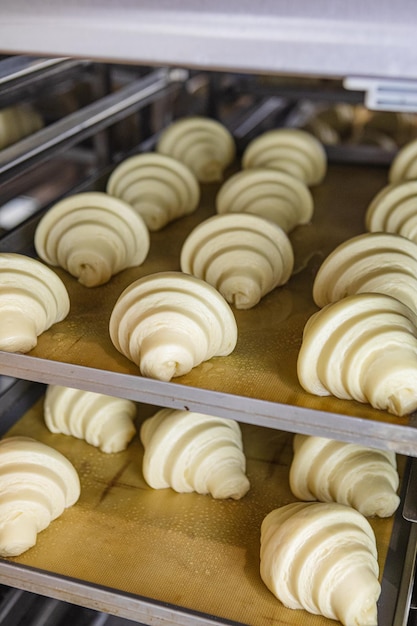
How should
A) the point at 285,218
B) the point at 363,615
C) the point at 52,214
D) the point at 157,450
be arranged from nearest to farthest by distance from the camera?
the point at 363,615, the point at 157,450, the point at 52,214, the point at 285,218

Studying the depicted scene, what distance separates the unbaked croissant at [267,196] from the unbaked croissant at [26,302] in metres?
0.57

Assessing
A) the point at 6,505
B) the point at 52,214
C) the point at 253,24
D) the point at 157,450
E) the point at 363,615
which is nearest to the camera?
the point at 253,24

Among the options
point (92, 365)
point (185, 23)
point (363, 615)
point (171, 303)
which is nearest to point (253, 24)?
point (185, 23)

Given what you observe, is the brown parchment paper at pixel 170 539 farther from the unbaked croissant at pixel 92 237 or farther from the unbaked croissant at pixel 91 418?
the unbaked croissant at pixel 92 237

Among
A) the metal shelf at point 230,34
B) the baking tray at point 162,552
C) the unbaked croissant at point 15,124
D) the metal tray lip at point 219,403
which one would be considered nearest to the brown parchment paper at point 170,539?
the baking tray at point 162,552

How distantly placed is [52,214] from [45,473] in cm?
54

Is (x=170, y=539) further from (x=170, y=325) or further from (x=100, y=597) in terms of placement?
(x=170, y=325)

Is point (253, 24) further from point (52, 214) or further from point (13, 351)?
point (52, 214)

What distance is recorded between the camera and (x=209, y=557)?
123 centimetres

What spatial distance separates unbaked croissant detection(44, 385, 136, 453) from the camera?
1.46 meters

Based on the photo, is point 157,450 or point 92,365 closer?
point 92,365

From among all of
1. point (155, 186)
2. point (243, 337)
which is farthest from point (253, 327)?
point (155, 186)

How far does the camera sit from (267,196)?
1.71 metres

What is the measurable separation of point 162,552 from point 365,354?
1.68ft
